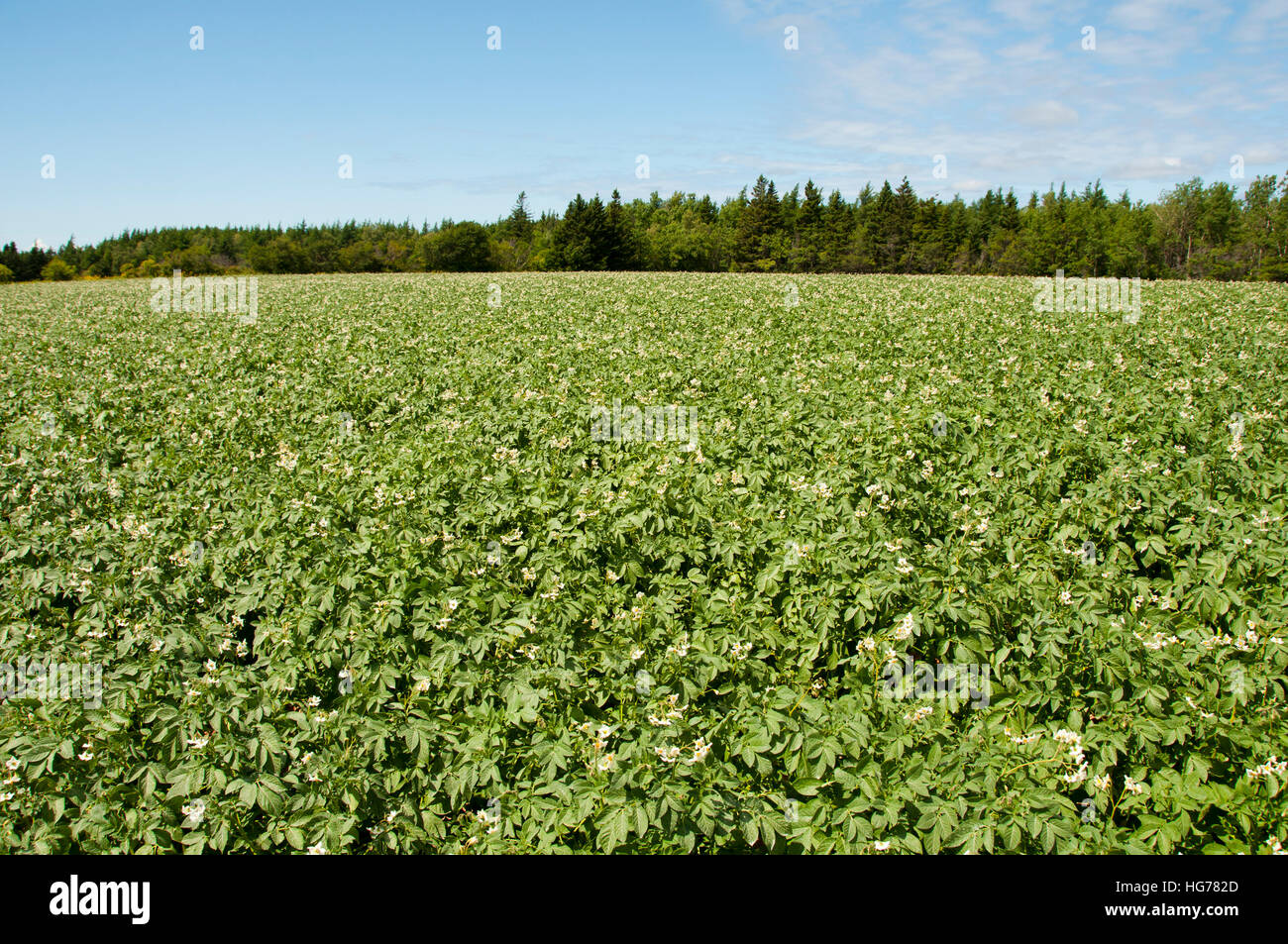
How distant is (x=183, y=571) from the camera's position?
5.33 m

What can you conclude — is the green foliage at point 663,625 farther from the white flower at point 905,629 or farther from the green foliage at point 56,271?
the green foliage at point 56,271

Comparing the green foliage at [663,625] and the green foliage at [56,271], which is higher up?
the green foliage at [56,271]

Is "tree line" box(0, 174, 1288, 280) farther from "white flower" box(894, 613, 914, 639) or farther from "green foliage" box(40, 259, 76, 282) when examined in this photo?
"white flower" box(894, 613, 914, 639)

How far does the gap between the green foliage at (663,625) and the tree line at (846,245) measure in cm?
6336

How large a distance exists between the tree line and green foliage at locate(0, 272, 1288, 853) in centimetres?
6336

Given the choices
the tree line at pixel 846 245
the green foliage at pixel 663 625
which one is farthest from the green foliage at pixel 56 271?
the green foliage at pixel 663 625


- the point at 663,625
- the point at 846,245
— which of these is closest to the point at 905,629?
the point at 663,625

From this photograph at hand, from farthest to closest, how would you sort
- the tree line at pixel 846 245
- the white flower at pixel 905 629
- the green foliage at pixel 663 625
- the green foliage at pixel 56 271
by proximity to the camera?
the green foliage at pixel 56 271
the tree line at pixel 846 245
the white flower at pixel 905 629
the green foliage at pixel 663 625

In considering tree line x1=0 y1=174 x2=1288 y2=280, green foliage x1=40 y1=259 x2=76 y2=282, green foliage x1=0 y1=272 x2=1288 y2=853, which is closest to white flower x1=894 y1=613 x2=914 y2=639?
green foliage x1=0 y1=272 x2=1288 y2=853

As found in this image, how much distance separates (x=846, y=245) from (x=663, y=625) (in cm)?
7783

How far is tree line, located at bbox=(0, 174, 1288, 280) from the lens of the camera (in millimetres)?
69875

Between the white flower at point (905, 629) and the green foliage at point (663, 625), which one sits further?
the white flower at point (905, 629)

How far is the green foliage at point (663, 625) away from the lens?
295 cm
